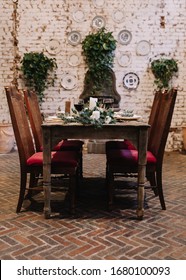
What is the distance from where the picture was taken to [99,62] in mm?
5949

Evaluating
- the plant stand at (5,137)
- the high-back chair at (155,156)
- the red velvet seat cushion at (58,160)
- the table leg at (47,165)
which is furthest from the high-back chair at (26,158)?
the plant stand at (5,137)

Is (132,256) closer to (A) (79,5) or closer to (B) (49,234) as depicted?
(B) (49,234)

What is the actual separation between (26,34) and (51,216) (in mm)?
4413

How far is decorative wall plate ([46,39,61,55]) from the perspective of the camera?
6.06 meters

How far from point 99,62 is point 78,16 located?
99 centimetres

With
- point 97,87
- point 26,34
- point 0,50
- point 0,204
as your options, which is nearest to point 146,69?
point 97,87

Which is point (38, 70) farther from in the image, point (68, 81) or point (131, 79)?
point (131, 79)

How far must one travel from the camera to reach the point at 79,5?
6.00 m

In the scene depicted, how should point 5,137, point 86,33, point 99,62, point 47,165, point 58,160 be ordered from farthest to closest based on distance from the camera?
1. point 86,33
2. point 99,62
3. point 5,137
4. point 58,160
5. point 47,165

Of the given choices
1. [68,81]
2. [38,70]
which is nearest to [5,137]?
[38,70]

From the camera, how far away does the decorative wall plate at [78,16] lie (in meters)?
6.02

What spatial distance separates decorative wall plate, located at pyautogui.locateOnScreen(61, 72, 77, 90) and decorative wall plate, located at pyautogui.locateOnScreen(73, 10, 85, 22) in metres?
1.04

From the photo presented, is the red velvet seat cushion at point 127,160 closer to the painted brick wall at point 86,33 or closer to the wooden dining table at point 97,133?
the wooden dining table at point 97,133

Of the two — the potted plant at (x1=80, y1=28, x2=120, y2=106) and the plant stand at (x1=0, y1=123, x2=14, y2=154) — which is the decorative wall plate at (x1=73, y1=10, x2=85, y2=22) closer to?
the potted plant at (x1=80, y1=28, x2=120, y2=106)
